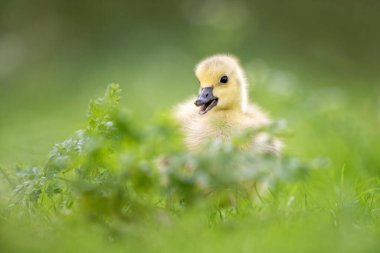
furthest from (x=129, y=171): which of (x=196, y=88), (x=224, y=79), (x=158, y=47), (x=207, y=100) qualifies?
(x=158, y=47)

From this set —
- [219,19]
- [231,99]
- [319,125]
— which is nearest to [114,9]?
[219,19]

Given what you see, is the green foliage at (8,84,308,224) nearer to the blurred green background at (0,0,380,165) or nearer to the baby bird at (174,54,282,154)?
the baby bird at (174,54,282,154)

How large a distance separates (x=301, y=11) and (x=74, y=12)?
2759 mm

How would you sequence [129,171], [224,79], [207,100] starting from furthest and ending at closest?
[224,79], [207,100], [129,171]

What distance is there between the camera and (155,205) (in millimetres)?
2955

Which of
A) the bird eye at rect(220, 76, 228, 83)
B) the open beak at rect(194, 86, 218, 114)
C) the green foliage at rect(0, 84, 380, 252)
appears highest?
the bird eye at rect(220, 76, 228, 83)

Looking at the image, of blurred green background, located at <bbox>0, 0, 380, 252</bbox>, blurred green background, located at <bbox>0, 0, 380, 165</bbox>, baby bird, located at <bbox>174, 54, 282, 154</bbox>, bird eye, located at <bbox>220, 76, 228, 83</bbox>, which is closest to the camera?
blurred green background, located at <bbox>0, 0, 380, 252</bbox>

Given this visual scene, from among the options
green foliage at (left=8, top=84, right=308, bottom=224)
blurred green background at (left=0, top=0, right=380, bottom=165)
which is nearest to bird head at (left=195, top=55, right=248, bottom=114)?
green foliage at (left=8, top=84, right=308, bottom=224)

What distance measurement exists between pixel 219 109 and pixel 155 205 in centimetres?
89

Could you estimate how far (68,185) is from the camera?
2.93 meters

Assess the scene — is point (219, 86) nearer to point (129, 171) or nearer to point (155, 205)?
point (155, 205)

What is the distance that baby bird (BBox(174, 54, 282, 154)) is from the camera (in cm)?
341

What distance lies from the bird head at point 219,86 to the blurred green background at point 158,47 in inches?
81.6

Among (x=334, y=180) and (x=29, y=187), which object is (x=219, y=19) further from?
(x=29, y=187)
